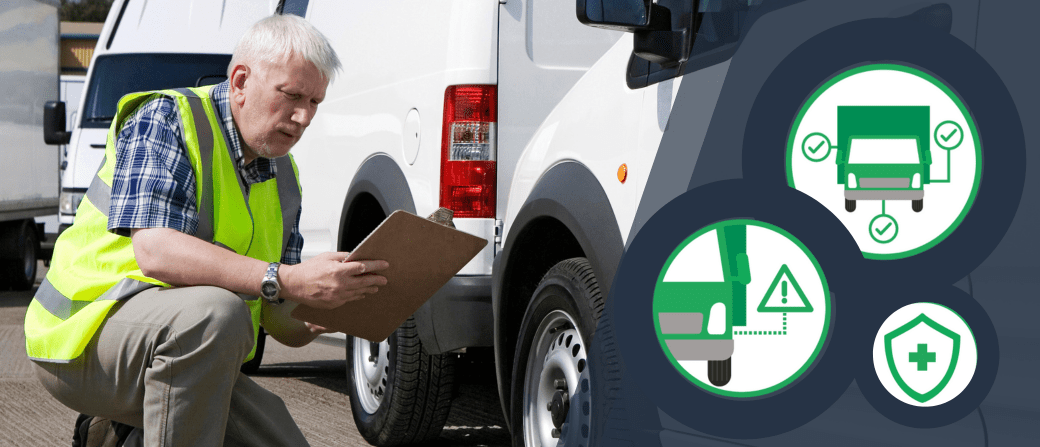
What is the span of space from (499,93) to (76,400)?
194 centimetres

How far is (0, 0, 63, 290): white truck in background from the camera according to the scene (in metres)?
12.4

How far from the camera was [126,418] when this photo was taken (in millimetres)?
2820

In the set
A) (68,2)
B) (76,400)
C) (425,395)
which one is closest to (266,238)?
(76,400)

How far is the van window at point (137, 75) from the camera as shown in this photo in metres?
9.33

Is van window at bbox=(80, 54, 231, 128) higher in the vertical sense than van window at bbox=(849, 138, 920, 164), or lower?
higher

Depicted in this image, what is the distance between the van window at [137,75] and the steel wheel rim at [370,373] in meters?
4.84

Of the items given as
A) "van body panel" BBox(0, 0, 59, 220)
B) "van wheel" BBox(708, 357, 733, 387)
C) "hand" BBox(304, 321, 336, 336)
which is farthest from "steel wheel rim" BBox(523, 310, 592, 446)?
"van body panel" BBox(0, 0, 59, 220)

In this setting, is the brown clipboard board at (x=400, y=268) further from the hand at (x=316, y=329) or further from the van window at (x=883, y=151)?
the van window at (x=883, y=151)

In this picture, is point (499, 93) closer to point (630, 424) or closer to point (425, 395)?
point (425, 395)

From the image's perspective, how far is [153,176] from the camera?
8.52ft

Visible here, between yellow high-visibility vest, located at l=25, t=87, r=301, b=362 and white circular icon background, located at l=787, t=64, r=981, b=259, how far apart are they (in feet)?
4.62

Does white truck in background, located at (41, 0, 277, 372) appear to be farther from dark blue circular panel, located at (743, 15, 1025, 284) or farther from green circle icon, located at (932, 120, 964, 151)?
green circle icon, located at (932, 120, 964, 151)

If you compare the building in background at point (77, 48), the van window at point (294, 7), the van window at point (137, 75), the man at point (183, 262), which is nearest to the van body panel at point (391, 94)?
the van window at point (294, 7)

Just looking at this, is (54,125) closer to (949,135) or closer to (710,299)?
(710,299)
